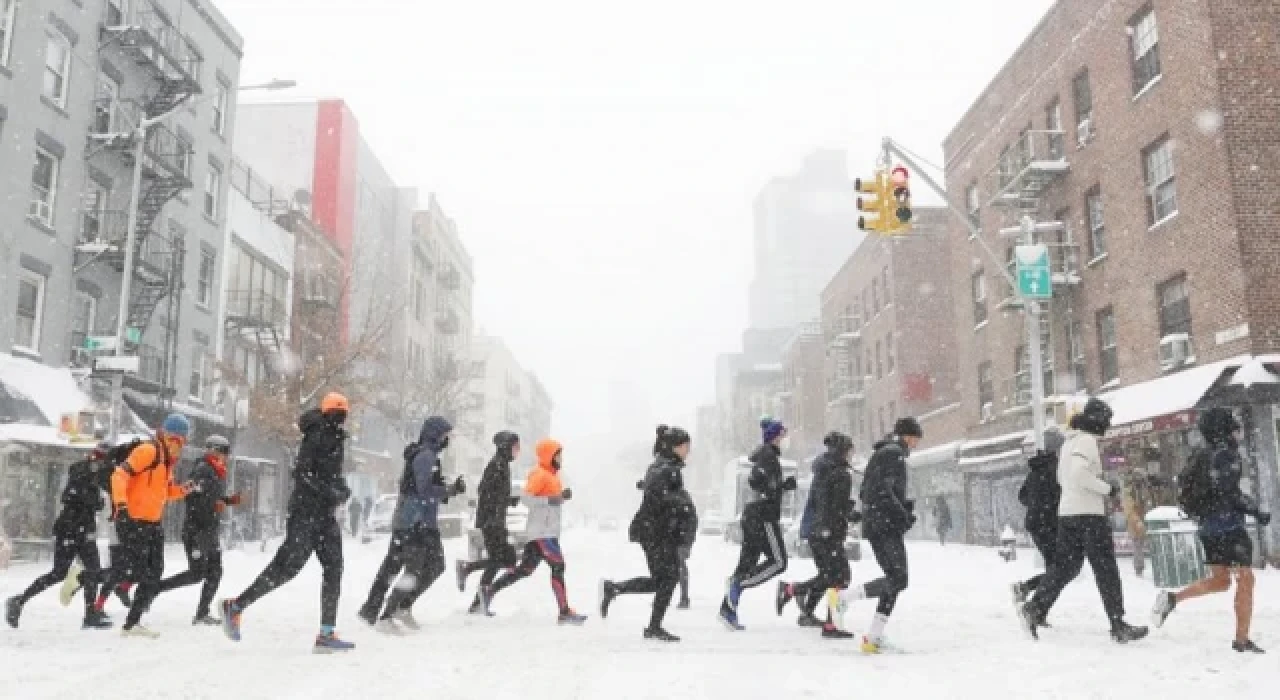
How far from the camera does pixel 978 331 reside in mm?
31453

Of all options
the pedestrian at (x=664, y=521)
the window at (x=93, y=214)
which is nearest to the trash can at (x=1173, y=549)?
the pedestrian at (x=664, y=521)

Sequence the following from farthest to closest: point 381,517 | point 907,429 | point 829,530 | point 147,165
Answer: point 381,517 < point 147,165 < point 829,530 < point 907,429

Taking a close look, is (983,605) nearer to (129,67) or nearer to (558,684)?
(558,684)

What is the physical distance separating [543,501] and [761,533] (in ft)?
6.99

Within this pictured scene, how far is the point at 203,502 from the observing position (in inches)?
351

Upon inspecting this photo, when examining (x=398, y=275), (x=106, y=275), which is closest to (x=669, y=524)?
(x=106, y=275)

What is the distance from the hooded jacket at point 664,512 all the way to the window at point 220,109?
27.4m

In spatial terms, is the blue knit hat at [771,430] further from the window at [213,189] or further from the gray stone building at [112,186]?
the window at [213,189]

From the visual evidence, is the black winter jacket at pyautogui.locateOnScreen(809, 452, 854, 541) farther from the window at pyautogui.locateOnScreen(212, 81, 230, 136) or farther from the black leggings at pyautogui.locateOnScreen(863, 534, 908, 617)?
the window at pyautogui.locateOnScreen(212, 81, 230, 136)

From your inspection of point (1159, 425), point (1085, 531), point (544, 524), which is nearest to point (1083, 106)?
point (1159, 425)

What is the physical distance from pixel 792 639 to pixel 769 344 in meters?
128

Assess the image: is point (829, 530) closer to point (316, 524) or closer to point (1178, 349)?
point (316, 524)

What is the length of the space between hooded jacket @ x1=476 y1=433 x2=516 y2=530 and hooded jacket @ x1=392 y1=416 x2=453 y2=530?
4.24 ft

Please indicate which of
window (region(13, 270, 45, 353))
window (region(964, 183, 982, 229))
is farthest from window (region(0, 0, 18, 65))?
window (region(964, 183, 982, 229))
